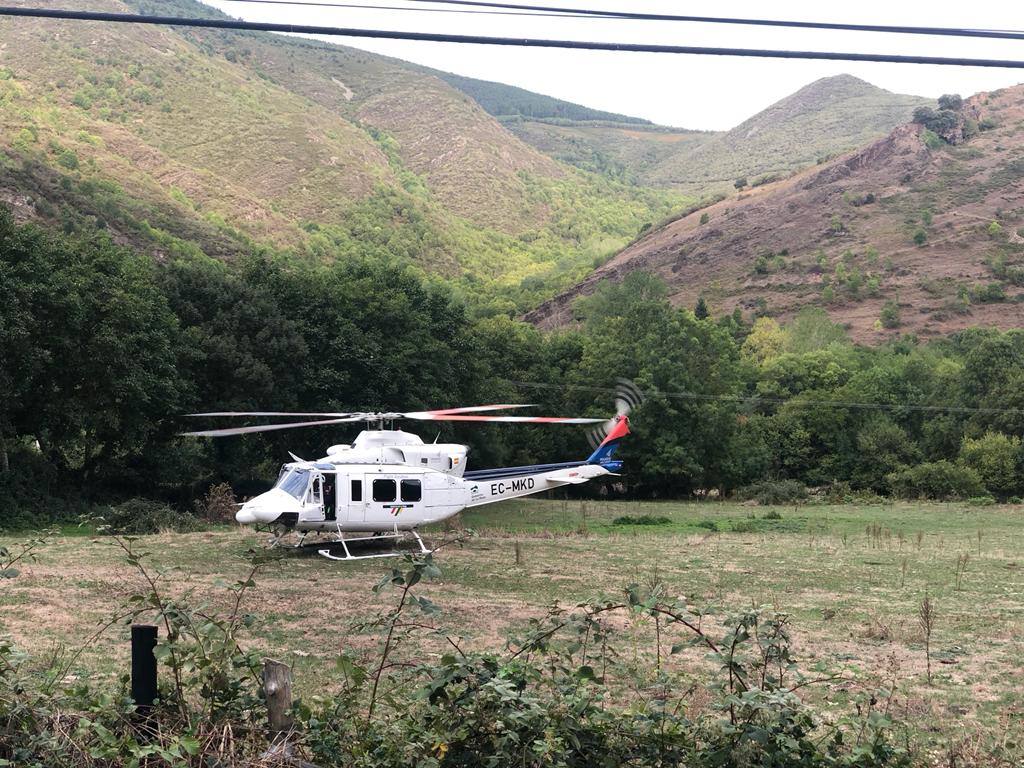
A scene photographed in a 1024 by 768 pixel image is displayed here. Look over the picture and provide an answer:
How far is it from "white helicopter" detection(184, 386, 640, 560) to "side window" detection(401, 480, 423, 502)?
2cm

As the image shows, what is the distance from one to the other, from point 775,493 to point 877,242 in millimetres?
75602

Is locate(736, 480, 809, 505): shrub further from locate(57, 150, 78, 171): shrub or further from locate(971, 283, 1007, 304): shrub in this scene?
locate(57, 150, 78, 171): shrub

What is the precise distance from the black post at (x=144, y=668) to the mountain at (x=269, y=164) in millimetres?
59857

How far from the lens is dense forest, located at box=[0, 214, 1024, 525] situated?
2580 centimetres

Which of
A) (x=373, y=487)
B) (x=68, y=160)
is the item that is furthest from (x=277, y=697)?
(x=68, y=160)

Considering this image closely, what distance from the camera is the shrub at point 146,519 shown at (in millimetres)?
24002

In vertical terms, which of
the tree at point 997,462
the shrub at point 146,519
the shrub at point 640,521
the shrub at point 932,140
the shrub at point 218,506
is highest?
the shrub at point 932,140

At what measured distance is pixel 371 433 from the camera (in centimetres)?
2030

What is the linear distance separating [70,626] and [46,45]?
13283cm

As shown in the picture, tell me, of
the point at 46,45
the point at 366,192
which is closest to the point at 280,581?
the point at 366,192

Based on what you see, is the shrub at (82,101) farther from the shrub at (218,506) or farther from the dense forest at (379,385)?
the shrub at (218,506)

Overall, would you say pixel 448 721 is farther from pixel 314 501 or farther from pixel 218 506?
pixel 218 506

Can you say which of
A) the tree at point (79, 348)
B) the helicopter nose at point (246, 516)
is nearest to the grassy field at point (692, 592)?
the helicopter nose at point (246, 516)

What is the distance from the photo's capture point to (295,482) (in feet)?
63.4
